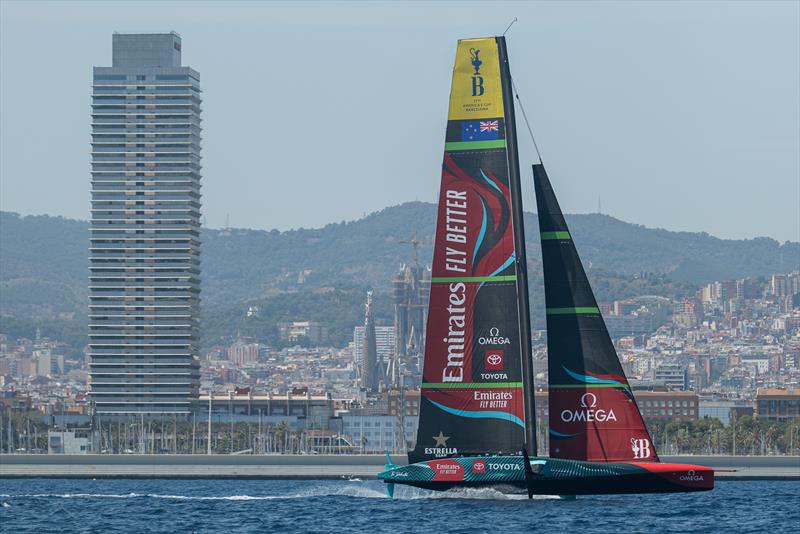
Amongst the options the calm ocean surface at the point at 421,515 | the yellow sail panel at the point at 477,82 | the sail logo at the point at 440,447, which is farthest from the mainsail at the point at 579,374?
the sail logo at the point at 440,447

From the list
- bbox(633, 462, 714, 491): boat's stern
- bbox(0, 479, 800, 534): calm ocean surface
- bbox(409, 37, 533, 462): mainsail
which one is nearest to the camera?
bbox(0, 479, 800, 534): calm ocean surface

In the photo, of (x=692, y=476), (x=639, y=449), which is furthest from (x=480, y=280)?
(x=692, y=476)

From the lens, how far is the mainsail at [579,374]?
40.1 meters

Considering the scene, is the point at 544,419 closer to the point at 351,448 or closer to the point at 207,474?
the point at 351,448

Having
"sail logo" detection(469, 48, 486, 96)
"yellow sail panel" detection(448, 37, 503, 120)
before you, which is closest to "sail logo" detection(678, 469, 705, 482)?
"yellow sail panel" detection(448, 37, 503, 120)

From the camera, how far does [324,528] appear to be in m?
38.4

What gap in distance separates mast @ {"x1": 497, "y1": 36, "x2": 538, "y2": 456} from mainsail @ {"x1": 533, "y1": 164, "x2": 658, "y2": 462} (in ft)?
1.60

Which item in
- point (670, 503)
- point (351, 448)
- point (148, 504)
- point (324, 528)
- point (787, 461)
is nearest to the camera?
point (324, 528)

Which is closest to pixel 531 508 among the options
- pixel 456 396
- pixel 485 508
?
pixel 485 508

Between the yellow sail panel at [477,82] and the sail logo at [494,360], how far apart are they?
5.45m

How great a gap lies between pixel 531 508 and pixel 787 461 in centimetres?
7260

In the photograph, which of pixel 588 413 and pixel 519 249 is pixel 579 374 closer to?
pixel 588 413

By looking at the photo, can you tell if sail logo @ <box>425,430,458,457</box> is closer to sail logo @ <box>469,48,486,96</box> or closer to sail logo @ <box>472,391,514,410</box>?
sail logo @ <box>472,391,514,410</box>

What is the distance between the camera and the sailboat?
132 feet
